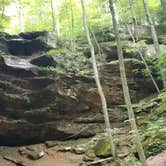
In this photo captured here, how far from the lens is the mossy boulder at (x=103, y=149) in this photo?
544 inches

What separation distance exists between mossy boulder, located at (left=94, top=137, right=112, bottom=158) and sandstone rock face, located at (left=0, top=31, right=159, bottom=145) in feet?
8.58

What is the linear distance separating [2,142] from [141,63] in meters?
9.35

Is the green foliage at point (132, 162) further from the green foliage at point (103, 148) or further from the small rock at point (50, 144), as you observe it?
the small rock at point (50, 144)

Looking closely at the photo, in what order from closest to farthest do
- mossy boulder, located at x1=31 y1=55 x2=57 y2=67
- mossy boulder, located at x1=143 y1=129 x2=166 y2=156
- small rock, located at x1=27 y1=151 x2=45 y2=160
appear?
mossy boulder, located at x1=143 y1=129 x2=166 y2=156
small rock, located at x1=27 y1=151 x2=45 y2=160
mossy boulder, located at x1=31 y1=55 x2=57 y2=67

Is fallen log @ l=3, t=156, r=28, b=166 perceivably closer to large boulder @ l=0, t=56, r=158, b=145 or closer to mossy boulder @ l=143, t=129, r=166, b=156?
large boulder @ l=0, t=56, r=158, b=145

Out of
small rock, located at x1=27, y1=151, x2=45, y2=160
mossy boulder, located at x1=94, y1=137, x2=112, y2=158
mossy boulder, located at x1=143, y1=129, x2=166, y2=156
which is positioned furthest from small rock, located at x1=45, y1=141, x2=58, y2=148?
mossy boulder, located at x1=143, y1=129, x2=166, y2=156

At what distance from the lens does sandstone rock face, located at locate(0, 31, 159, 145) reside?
1686 centimetres

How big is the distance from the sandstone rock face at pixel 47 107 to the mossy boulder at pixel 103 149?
8.58 ft

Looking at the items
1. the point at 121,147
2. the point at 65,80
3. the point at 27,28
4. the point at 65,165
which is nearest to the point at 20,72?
the point at 65,80

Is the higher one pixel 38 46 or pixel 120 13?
pixel 120 13

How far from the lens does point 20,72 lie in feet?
56.2

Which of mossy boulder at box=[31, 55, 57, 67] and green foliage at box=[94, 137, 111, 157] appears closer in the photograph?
green foliage at box=[94, 137, 111, 157]

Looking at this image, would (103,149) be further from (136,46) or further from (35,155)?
(136,46)

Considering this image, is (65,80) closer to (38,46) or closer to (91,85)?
(91,85)
